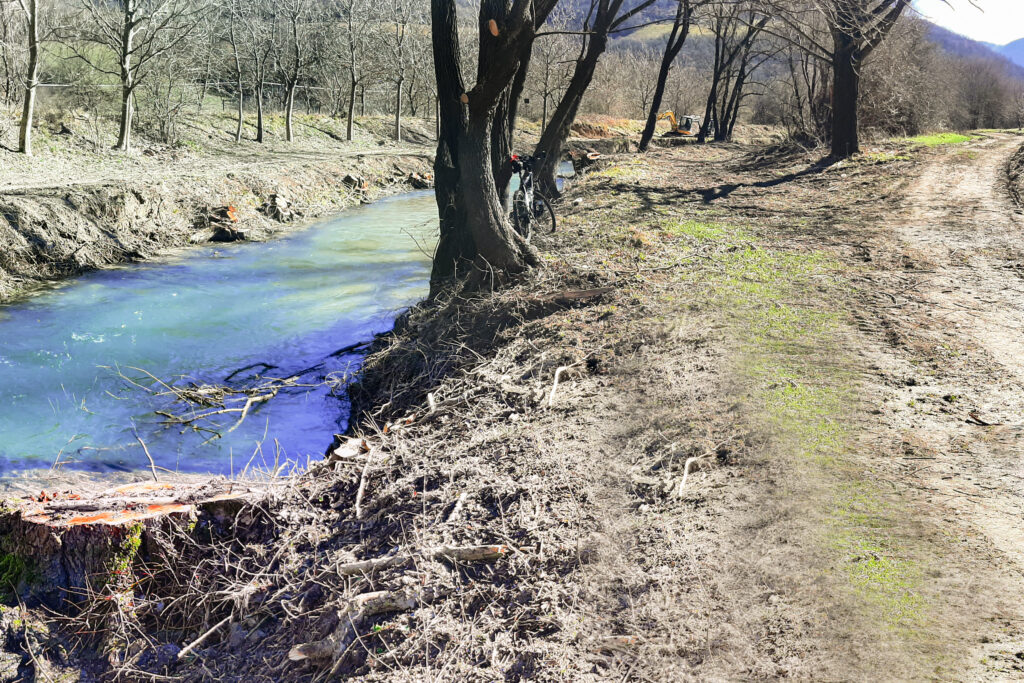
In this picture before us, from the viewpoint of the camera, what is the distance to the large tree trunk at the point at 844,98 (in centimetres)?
1645

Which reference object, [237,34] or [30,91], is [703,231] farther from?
[237,34]

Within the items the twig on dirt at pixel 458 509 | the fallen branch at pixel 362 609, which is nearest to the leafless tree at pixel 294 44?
the twig on dirt at pixel 458 509

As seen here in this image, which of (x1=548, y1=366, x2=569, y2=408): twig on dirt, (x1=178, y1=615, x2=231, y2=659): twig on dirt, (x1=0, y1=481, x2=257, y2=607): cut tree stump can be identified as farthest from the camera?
(x1=548, y1=366, x2=569, y2=408): twig on dirt

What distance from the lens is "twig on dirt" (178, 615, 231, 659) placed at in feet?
13.8

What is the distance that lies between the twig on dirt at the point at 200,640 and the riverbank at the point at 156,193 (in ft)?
35.8

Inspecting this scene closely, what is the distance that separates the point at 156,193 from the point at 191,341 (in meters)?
8.08

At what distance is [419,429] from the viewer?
6.30 meters

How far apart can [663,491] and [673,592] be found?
0.89 metres

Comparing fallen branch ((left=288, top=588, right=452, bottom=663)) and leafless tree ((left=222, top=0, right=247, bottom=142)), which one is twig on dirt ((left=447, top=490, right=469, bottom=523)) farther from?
leafless tree ((left=222, top=0, right=247, bottom=142))

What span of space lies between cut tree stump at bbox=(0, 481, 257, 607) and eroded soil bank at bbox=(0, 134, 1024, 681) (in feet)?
0.29

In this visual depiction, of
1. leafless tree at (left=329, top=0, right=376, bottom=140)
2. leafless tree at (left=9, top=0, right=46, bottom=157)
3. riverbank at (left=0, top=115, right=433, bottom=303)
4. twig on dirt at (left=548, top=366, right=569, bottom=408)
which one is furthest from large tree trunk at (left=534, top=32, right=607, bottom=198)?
leafless tree at (left=329, top=0, right=376, bottom=140)

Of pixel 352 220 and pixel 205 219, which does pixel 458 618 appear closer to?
pixel 205 219

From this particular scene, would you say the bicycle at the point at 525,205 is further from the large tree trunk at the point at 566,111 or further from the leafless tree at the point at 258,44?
the leafless tree at the point at 258,44

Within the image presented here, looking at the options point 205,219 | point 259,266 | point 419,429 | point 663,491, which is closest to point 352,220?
point 205,219
